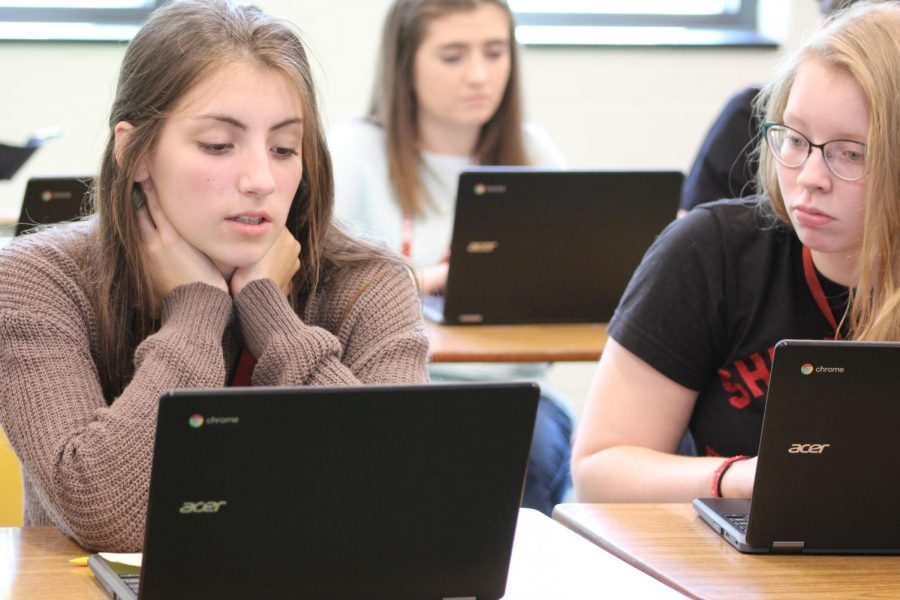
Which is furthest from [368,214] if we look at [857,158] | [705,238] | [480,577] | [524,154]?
[480,577]

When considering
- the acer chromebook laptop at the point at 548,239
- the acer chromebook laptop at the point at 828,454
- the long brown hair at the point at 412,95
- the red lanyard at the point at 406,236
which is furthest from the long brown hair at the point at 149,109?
the long brown hair at the point at 412,95

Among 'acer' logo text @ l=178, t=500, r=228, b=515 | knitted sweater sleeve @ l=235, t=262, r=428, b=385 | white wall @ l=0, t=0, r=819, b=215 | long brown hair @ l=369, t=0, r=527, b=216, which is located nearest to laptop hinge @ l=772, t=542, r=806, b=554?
knitted sweater sleeve @ l=235, t=262, r=428, b=385

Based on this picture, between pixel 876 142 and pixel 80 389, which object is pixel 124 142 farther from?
pixel 876 142

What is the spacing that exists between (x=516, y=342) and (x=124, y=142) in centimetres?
110

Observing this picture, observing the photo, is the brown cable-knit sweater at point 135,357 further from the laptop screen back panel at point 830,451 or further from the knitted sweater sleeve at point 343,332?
the laptop screen back panel at point 830,451

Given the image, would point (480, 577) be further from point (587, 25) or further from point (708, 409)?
point (587, 25)

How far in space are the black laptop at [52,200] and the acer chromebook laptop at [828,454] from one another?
1612 mm

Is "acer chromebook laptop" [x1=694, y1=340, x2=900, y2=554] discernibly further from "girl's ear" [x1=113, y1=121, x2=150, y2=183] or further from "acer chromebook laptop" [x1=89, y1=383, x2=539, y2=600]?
"girl's ear" [x1=113, y1=121, x2=150, y2=183]

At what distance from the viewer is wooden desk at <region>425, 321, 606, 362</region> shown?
8.14ft

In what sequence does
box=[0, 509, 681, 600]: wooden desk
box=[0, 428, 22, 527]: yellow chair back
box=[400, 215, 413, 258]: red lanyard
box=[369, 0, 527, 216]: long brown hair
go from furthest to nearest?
box=[369, 0, 527, 216]: long brown hair → box=[400, 215, 413, 258]: red lanyard → box=[0, 428, 22, 527]: yellow chair back → box=[0, 509, 681, 600]: wooden desk

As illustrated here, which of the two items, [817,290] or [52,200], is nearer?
[817,290]

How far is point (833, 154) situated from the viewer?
167 cm

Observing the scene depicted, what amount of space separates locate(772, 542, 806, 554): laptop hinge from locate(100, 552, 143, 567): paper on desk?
0.67 m

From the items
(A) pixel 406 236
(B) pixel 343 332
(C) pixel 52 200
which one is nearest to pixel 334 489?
(B) pixel 343 332
